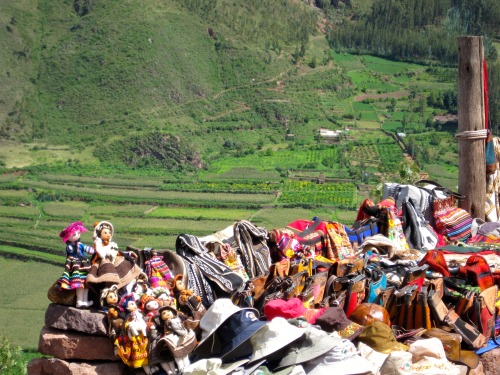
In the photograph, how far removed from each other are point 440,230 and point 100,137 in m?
51.7

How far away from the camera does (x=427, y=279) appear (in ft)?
15.7

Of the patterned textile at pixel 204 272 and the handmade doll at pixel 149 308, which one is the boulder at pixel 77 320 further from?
the patterned textile at pixel 204 272

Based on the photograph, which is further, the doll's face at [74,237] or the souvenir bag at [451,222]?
the souvenir bag at [451,222]

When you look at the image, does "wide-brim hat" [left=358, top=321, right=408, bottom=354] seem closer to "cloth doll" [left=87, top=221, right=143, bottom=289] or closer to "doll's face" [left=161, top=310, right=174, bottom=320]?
"doll's face" [left=161, top=310, right=174, bottom=320]

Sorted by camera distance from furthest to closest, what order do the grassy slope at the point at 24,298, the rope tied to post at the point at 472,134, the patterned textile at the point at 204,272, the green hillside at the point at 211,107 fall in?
the green hillside at the point at 211,107, the grassy slope at the point at 24,298, the rope tied to post at the point at 472,134, the patterned textile at the point at 204,272

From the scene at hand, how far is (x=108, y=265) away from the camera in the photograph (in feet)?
13.5

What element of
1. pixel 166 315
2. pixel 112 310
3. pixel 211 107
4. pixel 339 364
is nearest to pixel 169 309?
pixel 166 315

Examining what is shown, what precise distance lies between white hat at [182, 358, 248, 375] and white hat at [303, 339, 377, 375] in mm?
311

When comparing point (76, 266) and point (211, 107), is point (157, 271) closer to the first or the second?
point (76, 266)

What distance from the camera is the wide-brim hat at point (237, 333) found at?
3855mm

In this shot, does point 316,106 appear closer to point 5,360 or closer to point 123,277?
point 5,360

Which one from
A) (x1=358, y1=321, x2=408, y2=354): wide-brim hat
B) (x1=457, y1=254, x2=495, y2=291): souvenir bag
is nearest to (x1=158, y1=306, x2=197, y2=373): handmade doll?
(x1=358, y1=321, x2=408, y2=354): wide-brim hat

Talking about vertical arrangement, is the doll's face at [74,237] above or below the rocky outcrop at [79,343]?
above

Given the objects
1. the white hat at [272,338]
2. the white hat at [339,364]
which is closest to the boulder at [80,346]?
the white hat at [272,338]
